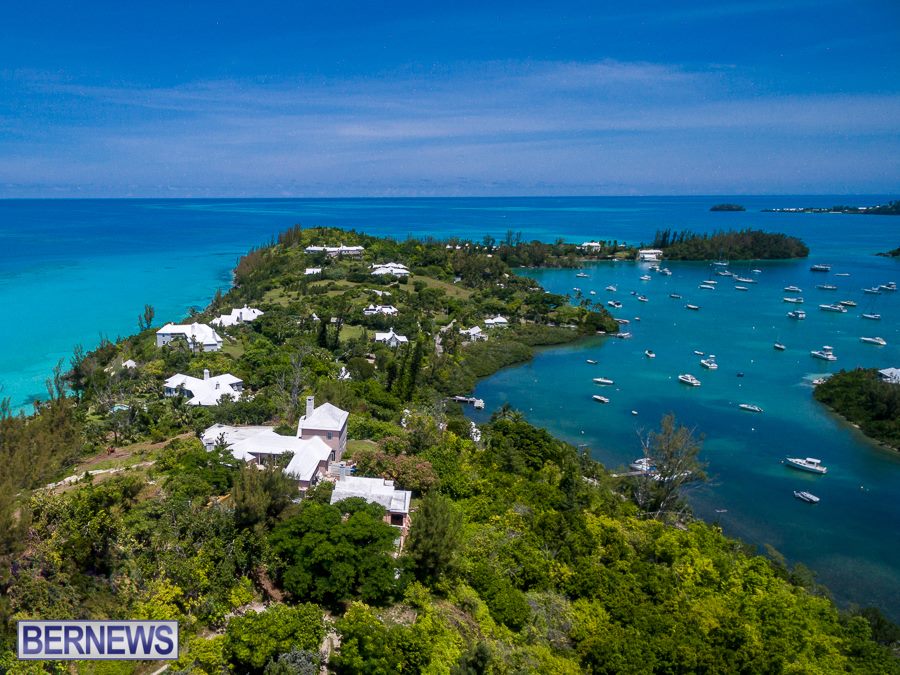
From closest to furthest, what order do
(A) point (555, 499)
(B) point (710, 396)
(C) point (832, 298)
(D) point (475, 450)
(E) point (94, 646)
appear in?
(E) point (94, 646) → (A) point (555, 499) → (D) point (475, 450) → (B) point (710, 396) → (C) point (832, 298)

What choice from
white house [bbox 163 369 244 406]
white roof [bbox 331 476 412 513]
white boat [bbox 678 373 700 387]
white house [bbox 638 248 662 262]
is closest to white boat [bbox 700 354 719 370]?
white boat [bbox 678 373 700 387]

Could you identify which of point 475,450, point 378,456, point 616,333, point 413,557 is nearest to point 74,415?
point 378,456

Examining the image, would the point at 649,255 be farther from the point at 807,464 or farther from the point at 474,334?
the point at 807,464

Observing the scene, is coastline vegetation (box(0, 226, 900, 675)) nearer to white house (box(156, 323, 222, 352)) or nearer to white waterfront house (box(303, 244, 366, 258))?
white house (box(156, 323, 222, 352))

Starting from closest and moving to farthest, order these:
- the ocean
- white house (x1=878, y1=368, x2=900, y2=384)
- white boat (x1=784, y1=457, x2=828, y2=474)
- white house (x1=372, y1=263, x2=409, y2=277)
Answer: the ocean → white boat (x1=784, y1=457, x2=828, y2=474) → white house (x1=878, y1=368, x2=900, y2=384) → white house (x1=372, y1=263, x2=409, y2=277)

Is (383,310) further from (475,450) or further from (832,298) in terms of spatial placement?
(832,298)

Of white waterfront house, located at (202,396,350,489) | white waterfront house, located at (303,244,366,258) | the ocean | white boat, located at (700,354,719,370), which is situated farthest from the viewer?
white waterfront house, located at (303,244,366,258)

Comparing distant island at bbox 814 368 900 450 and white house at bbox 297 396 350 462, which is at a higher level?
white house at bbox 297 396 350 462

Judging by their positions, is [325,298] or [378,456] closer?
[378,456]
